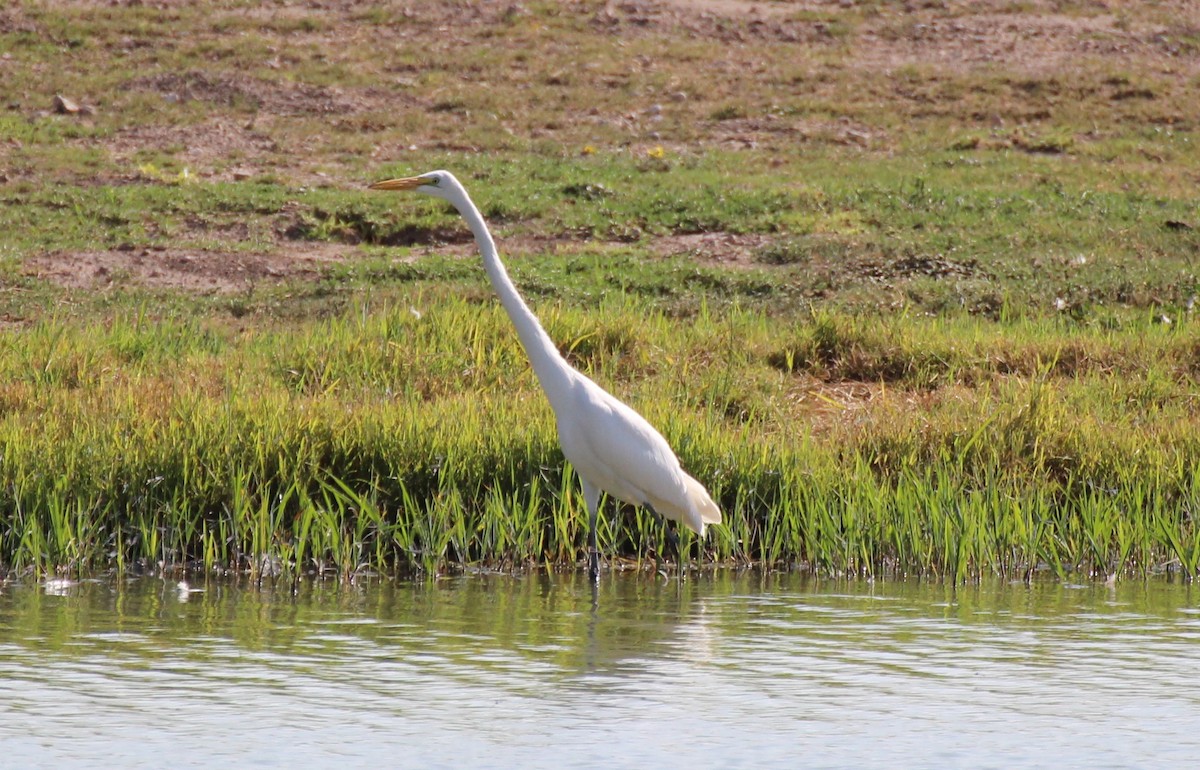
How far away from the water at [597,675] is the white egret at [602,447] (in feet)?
1.15

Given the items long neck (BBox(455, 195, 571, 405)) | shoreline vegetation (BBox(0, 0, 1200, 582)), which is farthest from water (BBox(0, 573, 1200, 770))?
long neck (BBox(455, 195, 571, 405))

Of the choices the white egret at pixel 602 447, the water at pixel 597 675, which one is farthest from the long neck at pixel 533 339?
the water at pixel 597 675

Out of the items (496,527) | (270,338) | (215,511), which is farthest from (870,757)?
(270,338)

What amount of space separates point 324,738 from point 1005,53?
18.0 meters

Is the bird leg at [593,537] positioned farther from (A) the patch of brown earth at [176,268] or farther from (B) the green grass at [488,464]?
(A) the patch of brown earth at [176,268]

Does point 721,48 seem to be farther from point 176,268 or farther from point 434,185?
point 434,185

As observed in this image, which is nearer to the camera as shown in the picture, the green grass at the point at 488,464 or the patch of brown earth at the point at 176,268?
the green grass at the point at 488,464

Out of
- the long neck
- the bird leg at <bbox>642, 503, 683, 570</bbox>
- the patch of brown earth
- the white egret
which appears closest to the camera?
the white egret

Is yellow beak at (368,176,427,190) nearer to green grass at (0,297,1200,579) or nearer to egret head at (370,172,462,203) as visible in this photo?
egret head at (370,172,462,203)

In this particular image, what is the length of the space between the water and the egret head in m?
1.72

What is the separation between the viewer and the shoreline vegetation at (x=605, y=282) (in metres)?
7.46

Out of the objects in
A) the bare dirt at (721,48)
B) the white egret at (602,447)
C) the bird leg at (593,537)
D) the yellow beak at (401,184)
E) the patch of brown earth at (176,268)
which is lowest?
the bird leg at (593,537)

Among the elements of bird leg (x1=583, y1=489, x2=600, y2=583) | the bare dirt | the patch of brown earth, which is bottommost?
bird leg (x1=583, y1=489, x2=600, y2=583)

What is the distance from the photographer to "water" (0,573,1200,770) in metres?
4.91
